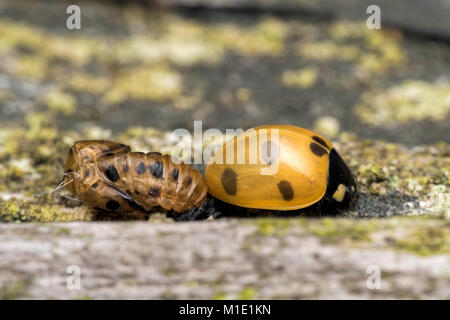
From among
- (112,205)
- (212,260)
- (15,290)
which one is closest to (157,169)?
(112,205)

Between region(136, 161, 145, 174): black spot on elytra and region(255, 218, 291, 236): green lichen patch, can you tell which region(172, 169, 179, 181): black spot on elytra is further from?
region(255, 218, 291, 236): green lichen patch

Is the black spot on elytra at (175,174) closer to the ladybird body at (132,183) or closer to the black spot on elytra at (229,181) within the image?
the ladybird body at (132,183)

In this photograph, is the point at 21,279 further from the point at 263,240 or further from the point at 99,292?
the point at 263,240

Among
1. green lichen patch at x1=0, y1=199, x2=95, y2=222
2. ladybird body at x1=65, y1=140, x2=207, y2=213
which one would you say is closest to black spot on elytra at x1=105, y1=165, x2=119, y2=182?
ladybird body at x1=65, y1=140, x2=207, y2=213

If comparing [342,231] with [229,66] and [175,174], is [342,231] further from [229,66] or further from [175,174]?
[229,66]

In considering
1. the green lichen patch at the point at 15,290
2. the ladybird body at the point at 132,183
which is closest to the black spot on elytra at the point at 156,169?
the ladybird body at the point at 132,183
